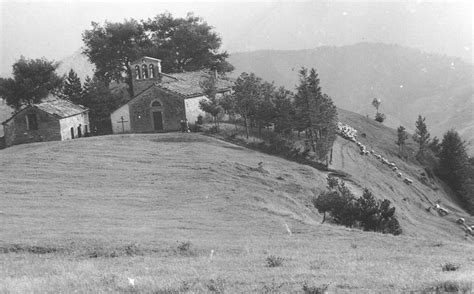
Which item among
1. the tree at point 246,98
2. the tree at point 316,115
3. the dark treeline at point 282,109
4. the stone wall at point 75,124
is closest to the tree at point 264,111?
the dark treeline at point 282,109

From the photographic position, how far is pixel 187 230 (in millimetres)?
26125

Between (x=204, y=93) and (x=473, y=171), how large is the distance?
55308 mm

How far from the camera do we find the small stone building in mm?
62156

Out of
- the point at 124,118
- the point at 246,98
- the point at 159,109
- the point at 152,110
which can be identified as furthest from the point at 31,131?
the point at 246,98

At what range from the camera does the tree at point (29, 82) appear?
7894 centimetres

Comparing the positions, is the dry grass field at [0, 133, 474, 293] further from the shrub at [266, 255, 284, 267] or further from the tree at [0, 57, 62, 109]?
the tree at [0, 57, 62, 109]

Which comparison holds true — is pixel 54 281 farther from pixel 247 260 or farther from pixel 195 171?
pixel 195 171

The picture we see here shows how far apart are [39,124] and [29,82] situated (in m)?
20.1

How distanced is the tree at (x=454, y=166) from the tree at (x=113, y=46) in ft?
204

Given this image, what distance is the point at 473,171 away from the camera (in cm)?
9094

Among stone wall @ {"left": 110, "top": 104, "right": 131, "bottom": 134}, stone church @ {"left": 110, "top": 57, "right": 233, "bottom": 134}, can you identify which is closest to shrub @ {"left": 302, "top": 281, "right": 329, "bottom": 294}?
stone church @ {"left": 110, "top": 57, "right": 233, "bottom": 134}

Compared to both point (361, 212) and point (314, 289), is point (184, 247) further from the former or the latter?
point (361, 212)

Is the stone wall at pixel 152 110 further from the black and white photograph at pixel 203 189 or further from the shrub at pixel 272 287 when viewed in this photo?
the shrub at pixel 272 287

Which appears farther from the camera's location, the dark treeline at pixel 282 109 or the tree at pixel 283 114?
the tree at pixel 283 114
